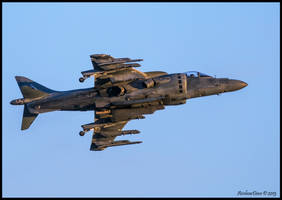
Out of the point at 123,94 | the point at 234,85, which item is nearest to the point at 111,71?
the point at 123,94

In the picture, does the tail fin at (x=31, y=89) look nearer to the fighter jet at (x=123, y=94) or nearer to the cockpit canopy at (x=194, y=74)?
the fighter jet at (x=123, y=94)

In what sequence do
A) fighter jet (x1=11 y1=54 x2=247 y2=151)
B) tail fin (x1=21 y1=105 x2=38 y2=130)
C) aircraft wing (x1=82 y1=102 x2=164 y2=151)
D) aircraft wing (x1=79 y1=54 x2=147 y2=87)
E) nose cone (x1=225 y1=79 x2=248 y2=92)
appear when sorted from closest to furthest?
1. aircraft wing (x1=79 y1=54 x2=147 y2=87)
2. fighter jet (x1=11 y1=54 x2=247 y2=151)
3. aircraft wing (x1=82 y1=102 x2=164 y2=151)
4. tail fin (x1=21 y1=105 x2=38 y2=130)
5. nose cone (x1=225 y1=79 x2=248 y2=92)

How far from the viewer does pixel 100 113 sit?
122 ft

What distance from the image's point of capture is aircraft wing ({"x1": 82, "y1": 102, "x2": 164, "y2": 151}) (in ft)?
120

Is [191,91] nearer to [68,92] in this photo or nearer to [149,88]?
[149,88]

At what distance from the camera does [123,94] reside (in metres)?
36.3

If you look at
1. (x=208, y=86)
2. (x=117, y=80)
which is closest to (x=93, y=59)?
(x=117, y=80)

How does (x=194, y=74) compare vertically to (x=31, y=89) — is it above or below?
above

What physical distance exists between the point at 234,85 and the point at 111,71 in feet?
22.7

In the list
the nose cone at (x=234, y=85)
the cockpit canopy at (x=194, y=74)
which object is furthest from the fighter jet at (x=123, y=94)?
the nose cone at (x=234, y=85)

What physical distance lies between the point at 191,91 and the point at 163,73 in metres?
1.76

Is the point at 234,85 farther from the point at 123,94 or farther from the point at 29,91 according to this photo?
the point at 29,91

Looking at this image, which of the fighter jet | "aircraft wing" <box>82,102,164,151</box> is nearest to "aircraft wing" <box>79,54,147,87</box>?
the fighter jet

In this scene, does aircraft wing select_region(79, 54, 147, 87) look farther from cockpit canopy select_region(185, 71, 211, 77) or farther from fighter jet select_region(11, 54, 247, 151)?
cockpit canopy select_region(185, 71, 211, 77)
